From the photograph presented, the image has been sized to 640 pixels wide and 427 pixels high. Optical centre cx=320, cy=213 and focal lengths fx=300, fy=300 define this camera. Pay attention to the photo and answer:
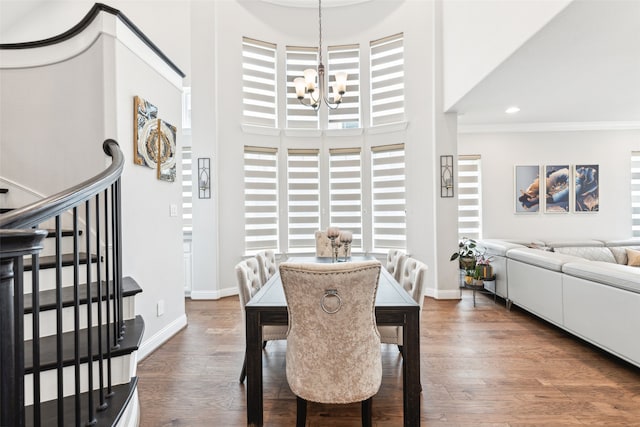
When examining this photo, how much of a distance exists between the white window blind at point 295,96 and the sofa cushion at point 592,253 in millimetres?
4297

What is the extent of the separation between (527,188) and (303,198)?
3.91m

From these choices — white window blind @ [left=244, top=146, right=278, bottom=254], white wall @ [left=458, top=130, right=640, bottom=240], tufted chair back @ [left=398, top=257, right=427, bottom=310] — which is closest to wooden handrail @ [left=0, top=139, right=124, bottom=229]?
→ tufted chair back @ [left=398, top=257, right=427, bottom=310]

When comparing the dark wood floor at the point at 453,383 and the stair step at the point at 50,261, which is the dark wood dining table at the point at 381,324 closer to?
the dark wood floor at the point at 453,383

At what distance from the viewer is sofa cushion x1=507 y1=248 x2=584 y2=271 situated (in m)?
3.08

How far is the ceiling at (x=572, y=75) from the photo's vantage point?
85.0 inches

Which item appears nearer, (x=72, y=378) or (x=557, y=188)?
(x=72, y=378)

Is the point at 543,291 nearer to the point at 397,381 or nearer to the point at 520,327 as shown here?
the point at 520,327

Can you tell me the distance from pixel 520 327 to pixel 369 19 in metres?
4.89

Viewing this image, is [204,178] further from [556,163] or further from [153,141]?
[556,163]

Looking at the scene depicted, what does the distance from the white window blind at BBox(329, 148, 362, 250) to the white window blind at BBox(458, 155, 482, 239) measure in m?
1.85

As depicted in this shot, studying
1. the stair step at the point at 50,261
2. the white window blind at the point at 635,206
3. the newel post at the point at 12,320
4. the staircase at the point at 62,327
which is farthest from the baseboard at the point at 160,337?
the white window blind at the point at 635,206

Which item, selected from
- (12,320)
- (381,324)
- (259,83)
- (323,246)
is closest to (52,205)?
(12,320)

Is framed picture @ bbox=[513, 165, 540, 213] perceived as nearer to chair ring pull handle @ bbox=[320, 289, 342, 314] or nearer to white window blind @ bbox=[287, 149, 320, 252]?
white window blind @ bbox=[287, 149, 320, 252]

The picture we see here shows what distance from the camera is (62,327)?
1.50m
